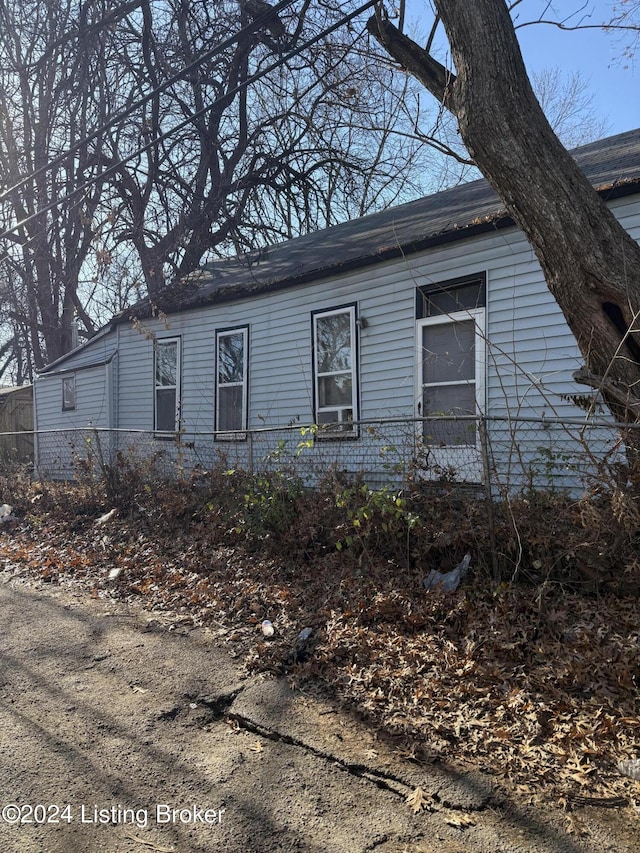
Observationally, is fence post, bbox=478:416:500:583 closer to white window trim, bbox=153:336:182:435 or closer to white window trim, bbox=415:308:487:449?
white window trim, bbox=415:308:487:449

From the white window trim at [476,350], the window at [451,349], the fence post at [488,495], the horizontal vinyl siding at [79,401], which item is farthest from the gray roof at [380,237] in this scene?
the fence post at [488,495]

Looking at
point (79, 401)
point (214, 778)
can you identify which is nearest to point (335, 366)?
point (214, 778)

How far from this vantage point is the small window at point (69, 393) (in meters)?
14.9

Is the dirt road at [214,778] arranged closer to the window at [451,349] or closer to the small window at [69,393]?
the window at [451,349]

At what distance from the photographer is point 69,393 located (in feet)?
49.4

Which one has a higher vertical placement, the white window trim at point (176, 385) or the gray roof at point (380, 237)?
the gray roof at point (380, 237)

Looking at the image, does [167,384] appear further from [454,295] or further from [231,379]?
[454,295]

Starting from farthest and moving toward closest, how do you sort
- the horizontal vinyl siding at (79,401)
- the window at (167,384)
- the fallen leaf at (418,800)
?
the horizontal vinyl siding at (79,401) → the window at (167,384) → the fallen leaf at (418,800)

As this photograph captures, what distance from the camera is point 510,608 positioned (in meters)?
4.68

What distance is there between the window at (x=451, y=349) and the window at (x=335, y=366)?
124cm

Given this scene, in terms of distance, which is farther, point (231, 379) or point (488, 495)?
point (231, 379)

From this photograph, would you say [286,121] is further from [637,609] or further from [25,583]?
[637,609]

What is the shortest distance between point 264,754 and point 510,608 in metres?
2.17

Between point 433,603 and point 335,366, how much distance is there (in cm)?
528
